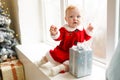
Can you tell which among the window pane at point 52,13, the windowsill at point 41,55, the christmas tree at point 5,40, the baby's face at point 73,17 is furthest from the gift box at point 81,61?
the christmas tree at point 5,40

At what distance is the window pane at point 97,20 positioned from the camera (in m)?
1.17

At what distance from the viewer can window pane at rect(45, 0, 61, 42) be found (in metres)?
1.70

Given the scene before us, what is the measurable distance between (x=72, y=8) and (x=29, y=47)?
0.80 meters

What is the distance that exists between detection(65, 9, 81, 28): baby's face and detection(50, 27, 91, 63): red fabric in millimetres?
41

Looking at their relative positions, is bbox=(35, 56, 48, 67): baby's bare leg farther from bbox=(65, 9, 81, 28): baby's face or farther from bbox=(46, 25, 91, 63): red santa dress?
bbox=(65, 9, 81, 28): baby's face

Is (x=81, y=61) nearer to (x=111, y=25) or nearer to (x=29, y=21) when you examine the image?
(x=111, y=25)

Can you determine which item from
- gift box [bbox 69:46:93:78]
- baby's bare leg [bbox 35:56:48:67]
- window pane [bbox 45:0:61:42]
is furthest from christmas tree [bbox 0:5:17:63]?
gift box [bbox 69:46:93:78]

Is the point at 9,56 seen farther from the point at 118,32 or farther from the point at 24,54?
the point at 118,32

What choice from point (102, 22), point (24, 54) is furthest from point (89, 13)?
point (24, 54)

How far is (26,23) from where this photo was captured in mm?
1824

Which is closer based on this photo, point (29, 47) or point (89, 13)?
point (89, 13)

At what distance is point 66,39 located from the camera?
1.17 metres

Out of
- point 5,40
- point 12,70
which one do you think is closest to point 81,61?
point 12,70

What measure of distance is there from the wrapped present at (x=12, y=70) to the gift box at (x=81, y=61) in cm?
75
